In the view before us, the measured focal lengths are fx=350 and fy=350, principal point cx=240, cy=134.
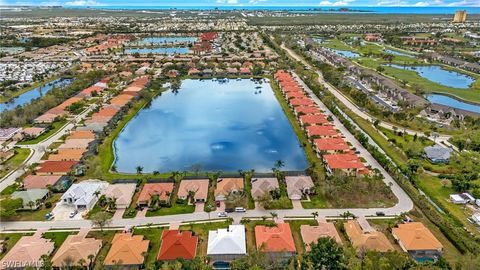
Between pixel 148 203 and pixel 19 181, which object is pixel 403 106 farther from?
pixel 19 181

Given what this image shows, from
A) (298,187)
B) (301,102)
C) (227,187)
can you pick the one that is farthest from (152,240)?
(301,102)

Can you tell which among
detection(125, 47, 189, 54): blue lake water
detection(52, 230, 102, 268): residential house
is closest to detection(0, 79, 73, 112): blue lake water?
detection(125, 47, 189, 54): blue lake water

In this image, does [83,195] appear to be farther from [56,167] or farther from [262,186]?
[262,186]

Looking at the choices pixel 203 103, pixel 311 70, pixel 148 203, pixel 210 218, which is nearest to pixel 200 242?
pixel 210 218

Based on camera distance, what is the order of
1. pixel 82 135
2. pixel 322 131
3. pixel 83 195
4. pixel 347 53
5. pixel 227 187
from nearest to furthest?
pixel 83 195
pixel 227 187
pixel 82 135
pixel 322 131
pixel 347 53

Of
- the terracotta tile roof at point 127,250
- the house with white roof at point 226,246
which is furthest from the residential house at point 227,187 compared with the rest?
the terracotta tile roof at point 127,250

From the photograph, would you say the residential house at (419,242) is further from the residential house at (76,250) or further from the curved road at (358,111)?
the residential house at (76,250)
